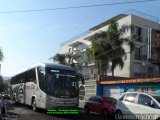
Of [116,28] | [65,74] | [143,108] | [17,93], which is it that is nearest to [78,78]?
[65,74]

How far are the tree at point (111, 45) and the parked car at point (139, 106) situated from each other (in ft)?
93.0

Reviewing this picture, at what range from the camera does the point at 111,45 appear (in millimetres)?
48688

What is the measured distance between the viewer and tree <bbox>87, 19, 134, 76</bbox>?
48594mm

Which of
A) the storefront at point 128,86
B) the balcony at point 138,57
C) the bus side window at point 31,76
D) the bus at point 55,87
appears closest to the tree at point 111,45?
the balcony at point 138,57

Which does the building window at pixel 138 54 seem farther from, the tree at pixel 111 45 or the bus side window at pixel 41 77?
the bus side window at pixel 41 77

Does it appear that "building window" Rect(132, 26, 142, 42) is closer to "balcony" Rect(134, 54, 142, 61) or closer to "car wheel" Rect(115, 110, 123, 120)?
"balcony" Rect(134, 54, 142, 61)

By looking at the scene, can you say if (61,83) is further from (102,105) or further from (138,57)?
(138,57)

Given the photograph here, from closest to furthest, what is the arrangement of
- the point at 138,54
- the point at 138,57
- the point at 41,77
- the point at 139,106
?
the point at 139,106 → the point at 41,77 → the point at 138,57 → the point at 138,54

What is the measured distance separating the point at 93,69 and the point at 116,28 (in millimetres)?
19758

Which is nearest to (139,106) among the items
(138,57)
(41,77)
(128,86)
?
(41,77)

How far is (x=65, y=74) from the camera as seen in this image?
2383 cm

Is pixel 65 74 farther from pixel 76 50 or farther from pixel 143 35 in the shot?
pixel 76 50

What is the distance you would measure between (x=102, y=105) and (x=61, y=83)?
443 cm

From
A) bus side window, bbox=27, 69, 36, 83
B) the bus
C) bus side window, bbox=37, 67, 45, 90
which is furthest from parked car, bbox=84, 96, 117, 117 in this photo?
bus side window, bbox=37, 67, 45, 90
